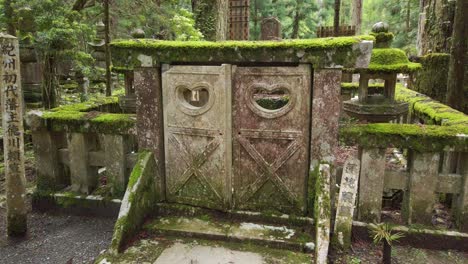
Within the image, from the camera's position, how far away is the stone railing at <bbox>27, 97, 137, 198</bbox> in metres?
4.78

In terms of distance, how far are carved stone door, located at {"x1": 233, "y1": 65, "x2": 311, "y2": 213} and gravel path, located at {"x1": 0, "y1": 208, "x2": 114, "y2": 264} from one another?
5.94ft

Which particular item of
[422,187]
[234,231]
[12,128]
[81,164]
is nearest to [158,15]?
[81,164]

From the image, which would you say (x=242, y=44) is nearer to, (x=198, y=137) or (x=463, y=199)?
(x=198, y=137)

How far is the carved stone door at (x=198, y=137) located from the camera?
4293 millimetres

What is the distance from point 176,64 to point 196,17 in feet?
26.6

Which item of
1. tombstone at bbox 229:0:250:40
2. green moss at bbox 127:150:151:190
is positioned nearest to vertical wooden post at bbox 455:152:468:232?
green moss at bbox 127:150:151:190

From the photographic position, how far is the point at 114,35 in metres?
14.4

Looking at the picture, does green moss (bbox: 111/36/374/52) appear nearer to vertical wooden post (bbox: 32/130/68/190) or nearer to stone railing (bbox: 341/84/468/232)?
stone railing (bbox: 341/84/468/232)

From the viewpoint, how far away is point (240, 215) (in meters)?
4.42

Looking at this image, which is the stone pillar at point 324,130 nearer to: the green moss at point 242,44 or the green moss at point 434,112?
the green moss at point 242,44

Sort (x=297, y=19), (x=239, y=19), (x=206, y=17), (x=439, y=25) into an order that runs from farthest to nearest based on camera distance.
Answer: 1. (x=297, y=19)
2. (x=239, y=19)
3. (x=206, y=17)
4. (x=439, y=25)

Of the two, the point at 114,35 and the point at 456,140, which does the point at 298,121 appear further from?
the point at 114,35

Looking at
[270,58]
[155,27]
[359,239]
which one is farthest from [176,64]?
[155,27]

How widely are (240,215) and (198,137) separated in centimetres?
108
